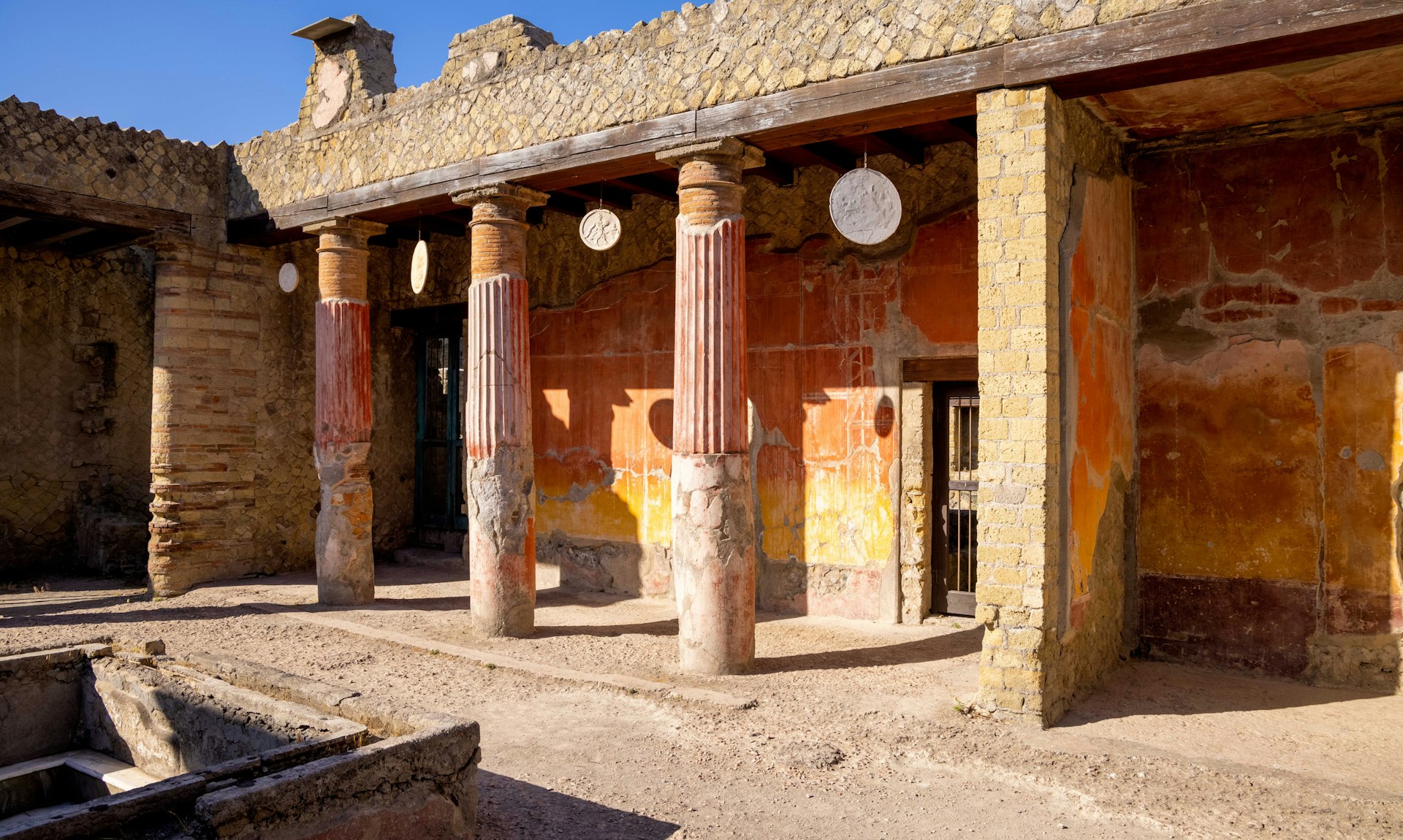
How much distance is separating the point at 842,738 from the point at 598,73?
467 cm

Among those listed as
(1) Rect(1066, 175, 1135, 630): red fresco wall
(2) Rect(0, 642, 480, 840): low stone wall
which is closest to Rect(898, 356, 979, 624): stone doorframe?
(1) Rect(1066, 175, 1135, 630): red fresco wall

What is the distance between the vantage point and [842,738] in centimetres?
508

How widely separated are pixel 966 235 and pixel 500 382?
3664 millimetres

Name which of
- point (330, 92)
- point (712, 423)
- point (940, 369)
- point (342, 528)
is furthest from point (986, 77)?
point (342, 528)

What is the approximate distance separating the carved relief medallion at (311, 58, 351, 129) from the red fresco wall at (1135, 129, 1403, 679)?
265 inches

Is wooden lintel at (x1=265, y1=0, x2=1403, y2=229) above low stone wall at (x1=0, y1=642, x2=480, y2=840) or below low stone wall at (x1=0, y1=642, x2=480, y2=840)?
above

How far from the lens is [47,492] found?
10.8 metres

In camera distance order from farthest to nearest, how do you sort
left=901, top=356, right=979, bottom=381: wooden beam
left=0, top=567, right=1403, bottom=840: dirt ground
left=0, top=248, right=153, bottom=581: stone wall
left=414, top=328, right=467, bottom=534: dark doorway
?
1. left=414, top=328, right=467, bottom=534: dark doorway
2. left=0, top=248, right=153, bottom=581: stone wall
3. left=901, top=356, right=979, bottom=381: wooden beam
4. left=0, top=567, right=1403, bottom=840: dirt ground

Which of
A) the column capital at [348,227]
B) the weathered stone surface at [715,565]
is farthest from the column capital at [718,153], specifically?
the column capital at [348,227]

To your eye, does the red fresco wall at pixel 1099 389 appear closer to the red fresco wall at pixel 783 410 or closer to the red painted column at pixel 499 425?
the red fresco wall at pixel 783 410

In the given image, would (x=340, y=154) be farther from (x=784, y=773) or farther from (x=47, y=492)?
(x=784, y=773)

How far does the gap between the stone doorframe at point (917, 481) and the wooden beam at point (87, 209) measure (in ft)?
23.2

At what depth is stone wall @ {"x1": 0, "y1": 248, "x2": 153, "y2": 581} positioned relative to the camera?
10.6 m

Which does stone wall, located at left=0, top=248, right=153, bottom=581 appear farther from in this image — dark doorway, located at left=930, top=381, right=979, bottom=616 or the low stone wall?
dark doorway, located at left=930, top=381, right=979, bottom=616
